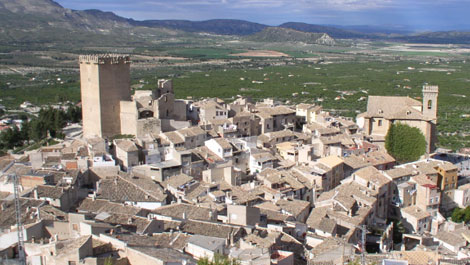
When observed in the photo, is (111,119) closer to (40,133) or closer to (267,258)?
(40,133)

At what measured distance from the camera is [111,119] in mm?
34125

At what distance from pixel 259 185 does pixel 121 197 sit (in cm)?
652

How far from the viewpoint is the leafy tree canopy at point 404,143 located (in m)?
35.3

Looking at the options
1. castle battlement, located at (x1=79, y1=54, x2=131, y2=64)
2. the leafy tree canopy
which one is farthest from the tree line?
the leafy tree canopy

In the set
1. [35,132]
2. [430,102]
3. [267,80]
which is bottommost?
[267,80]

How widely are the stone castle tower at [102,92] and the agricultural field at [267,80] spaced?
28.3 metres

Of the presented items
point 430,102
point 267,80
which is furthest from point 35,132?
point 267,80

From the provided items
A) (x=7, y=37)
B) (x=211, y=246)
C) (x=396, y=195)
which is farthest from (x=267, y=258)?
(x=7, y=37)

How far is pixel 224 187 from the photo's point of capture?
1040 inches

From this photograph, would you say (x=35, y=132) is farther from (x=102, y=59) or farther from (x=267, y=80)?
(x=267, y=80)

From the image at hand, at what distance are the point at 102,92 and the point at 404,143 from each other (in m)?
17.9

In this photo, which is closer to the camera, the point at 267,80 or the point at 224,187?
the point at 224,187

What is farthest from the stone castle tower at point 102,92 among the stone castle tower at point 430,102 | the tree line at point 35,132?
the stone castle tower at point 430,102

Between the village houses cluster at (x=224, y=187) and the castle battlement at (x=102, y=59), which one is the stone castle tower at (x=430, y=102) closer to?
the village houses cluster at (x=224, y=187)
